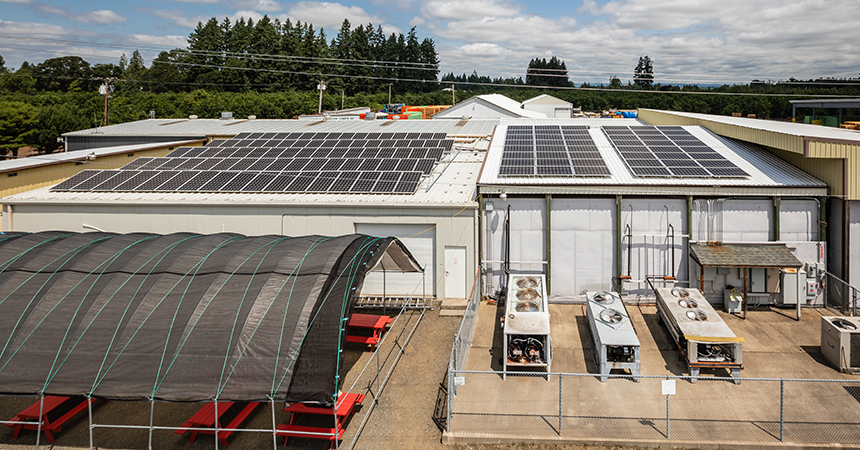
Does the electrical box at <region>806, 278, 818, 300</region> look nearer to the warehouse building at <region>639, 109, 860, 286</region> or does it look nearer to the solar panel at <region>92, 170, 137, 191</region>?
the warehouse building at <region>639, 109, 860, 286</region>

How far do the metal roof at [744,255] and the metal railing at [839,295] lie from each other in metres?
1.85

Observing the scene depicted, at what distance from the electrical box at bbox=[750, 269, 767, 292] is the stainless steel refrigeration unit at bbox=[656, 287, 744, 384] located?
3.99 metres

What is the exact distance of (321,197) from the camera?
20.7m

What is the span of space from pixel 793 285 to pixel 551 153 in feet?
33.1

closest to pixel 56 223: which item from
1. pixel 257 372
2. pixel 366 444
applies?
pixel 257 372

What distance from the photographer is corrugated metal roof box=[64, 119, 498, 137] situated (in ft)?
118

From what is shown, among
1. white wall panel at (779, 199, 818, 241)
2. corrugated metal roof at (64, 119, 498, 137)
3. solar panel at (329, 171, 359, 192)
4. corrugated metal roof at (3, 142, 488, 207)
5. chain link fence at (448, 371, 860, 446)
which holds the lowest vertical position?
chain link fence at (448, 371, 860, 446)

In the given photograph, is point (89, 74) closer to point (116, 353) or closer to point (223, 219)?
point (223, 219)

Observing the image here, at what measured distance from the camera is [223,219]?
2073 centimetres

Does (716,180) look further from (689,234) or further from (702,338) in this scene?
(702,338)

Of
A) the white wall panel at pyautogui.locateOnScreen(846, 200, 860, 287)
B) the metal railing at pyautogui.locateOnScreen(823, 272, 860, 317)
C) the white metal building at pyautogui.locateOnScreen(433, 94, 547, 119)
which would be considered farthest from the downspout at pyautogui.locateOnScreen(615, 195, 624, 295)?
the white metal building at pyautogui.locateOnScreen(433, 94, 547, 119)

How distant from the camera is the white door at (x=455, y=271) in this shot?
772 inches

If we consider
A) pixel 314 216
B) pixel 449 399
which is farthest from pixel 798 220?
pixel 314 216

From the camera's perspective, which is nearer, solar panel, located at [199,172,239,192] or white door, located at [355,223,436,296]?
white door, located at [355,223,436,296]
